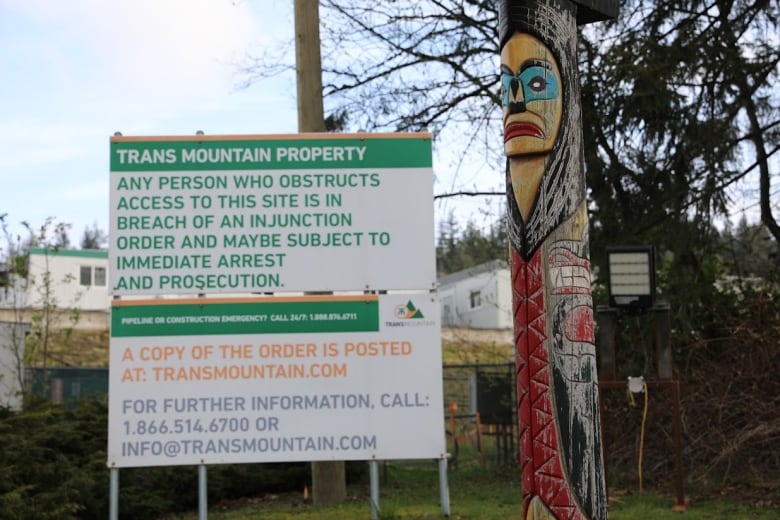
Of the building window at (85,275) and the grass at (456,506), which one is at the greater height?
the building window at (85,275)

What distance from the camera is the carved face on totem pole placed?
5801 millimetres

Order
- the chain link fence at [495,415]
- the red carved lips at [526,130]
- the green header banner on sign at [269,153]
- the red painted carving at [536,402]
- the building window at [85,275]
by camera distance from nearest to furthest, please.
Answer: the red painted carving at [536,402] < the red carved lips at [526,130] < the green header banner on sign at [269,153] < the chain link fence at [495,415] < the building window at [85,275]

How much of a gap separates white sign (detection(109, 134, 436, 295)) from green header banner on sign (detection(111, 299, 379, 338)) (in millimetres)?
141

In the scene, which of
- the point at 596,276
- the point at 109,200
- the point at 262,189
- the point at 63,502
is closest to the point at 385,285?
the point at 262,189

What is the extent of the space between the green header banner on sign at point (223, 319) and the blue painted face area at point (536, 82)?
3003 mm

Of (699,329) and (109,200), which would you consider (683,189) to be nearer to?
(699,329)

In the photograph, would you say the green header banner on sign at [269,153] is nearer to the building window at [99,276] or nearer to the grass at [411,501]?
the grass at [411,501]

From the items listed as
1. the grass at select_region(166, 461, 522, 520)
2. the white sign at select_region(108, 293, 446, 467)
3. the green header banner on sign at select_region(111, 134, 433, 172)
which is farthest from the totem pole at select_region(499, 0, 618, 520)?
the grass at select_region(166, 461, 522, 520)

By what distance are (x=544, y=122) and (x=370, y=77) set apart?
1024cm

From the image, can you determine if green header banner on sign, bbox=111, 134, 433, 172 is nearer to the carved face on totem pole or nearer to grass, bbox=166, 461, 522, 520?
the carved face on totem pole

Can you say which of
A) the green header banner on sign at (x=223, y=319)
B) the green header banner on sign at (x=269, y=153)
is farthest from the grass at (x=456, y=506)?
the green header banner on sign at (x=269, y=153)

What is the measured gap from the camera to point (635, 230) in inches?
557

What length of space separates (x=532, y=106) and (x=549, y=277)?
97cm

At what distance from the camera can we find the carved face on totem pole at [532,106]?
19.0ft
